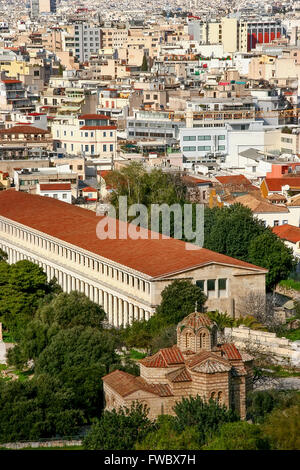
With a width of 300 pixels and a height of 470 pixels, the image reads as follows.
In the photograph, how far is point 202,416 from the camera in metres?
42.3

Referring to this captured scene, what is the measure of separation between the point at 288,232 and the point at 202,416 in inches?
1360

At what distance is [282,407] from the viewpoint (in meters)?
44.4

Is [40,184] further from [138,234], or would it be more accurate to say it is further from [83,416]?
[83,416]

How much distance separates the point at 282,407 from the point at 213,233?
27.1 meters

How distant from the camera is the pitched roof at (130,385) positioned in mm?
44469


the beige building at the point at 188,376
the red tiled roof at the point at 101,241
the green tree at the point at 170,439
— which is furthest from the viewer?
the red tiled roof at the point at 101,241

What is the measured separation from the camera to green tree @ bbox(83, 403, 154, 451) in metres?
41.4

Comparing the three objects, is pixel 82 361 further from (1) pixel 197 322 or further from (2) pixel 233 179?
(2) pixel 233 179

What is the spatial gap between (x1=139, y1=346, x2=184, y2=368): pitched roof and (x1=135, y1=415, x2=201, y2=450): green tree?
319cm

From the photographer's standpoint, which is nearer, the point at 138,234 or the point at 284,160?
the point at 138,234

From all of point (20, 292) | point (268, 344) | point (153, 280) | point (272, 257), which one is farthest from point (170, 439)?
point (272, 257)

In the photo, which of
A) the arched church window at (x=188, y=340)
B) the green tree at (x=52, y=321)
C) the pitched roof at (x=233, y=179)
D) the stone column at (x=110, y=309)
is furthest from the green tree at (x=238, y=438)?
the pitched roof at (x=233, y=179)

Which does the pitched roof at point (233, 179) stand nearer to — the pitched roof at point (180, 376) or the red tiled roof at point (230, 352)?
the red tiled roof at point (230, 352)
